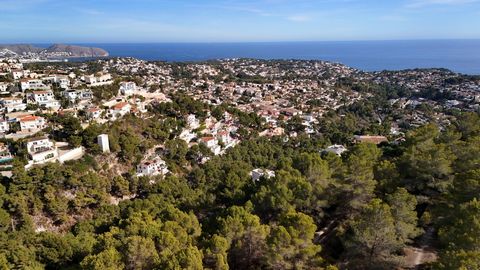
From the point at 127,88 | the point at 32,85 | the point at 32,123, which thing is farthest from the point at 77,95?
the point at 32,123

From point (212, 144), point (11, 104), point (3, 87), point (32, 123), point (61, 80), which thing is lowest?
point (212, 144)

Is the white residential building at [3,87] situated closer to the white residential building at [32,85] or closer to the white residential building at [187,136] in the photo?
the white residential building at [32,85]

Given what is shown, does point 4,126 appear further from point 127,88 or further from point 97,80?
point 97,80

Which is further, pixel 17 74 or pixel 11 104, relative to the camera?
pixel 17 74

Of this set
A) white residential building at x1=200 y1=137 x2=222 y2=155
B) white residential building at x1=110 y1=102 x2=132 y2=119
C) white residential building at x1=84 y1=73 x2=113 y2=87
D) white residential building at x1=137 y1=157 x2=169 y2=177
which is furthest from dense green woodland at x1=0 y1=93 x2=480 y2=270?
white residential building at x1=84 y1=73 x2=113 y2=87

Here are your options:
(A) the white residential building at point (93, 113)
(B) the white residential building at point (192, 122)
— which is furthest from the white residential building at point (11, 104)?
(B) the white residential building at point (192, 122)

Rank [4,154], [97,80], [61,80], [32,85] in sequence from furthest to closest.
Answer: [97,80]
[61,80]
[32,85]
[4,154]

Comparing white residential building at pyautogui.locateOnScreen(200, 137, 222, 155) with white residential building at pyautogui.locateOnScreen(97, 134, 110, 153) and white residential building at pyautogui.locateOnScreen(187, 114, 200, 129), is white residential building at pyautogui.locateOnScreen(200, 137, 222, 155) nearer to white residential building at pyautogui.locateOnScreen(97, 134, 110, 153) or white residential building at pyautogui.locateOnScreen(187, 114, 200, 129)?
white residential building at pyautogui.locateOnScreen(187, 114, 200, 129)
